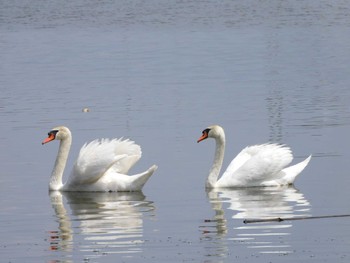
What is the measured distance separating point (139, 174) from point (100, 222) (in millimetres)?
2319

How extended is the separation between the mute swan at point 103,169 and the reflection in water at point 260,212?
3.65 ft

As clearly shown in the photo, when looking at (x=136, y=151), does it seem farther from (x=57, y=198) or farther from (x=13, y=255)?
(x=13, y=255)

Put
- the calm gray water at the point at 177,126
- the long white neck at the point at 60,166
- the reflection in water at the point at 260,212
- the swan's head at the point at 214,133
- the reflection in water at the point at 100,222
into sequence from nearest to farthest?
the reflection in water at the point at 260,212 < the reflection in water at the point at 100,222 < the calm gray water at the point at 177,126 < the long white neck at the point at 60,166 < the swan's head at the point at 214,133

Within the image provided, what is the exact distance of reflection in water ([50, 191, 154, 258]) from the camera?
12.0m

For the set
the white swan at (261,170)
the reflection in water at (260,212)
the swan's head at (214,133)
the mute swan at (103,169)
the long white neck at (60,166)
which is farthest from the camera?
the swan's head at (214,133)

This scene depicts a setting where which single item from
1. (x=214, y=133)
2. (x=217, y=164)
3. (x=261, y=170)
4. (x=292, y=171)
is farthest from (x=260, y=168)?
(x=214, y=133)

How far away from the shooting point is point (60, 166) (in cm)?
1670

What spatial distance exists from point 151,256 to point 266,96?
14164 millimetres

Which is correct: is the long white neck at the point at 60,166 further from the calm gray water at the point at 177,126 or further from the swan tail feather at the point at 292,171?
the swan tail feather at the point at 292,171

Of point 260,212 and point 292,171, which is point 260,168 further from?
point 260,212

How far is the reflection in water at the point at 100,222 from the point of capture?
39.4 ft

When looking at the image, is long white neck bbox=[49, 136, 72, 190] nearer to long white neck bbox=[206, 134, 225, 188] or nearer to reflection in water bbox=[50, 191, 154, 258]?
reflection in water bbox=[50, 191, 154, 258]

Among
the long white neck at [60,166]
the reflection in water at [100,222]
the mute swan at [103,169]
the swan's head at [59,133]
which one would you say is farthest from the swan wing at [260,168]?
the swan's head at [59,133]

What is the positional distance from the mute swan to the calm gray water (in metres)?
0.18
